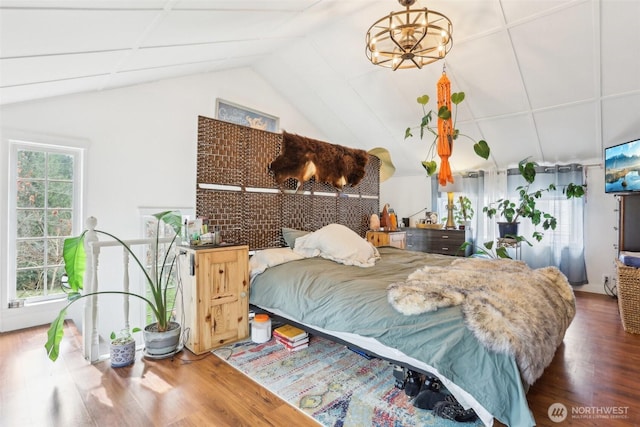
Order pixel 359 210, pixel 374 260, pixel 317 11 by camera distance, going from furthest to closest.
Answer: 1. pixel 359 210
2. pixel 317 11
3. pixel 374 260

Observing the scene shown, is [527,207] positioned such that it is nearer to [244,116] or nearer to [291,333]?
[291,333]

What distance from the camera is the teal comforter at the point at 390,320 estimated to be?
140 cm

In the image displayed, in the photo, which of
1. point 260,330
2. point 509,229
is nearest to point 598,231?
point 509,229

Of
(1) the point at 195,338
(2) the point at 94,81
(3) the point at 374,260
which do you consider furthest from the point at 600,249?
(2) the point at 94,81

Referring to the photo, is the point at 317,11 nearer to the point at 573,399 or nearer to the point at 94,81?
the point at 94,81

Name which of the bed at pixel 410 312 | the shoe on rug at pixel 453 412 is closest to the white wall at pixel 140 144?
the bed at pixel 410 312

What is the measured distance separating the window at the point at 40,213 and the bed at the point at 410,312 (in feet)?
7.51

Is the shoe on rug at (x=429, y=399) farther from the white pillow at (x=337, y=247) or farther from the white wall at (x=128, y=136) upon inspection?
the white wall at (x=128, y=136)

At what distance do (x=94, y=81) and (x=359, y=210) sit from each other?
3395 mm

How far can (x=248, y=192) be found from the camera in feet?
10.8

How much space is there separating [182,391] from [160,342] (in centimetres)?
56

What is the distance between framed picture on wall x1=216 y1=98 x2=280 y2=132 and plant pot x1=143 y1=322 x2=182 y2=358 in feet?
10.3

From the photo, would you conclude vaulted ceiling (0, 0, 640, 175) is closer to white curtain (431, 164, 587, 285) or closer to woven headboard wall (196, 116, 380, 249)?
white curtain (431, 164, 587, 285)

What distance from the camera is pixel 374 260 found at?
3.00 metres
